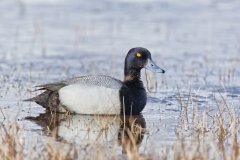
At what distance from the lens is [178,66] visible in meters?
12.2

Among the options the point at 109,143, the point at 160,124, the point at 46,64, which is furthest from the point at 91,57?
the point at 109,143

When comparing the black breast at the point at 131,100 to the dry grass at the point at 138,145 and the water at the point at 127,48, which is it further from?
the dry grass at the point at 138,145

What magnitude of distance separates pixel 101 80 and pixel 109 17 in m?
8.81

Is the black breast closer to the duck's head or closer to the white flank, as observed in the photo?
the white flank

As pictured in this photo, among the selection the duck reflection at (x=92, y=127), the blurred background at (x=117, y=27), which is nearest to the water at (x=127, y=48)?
Result: the blurred background at (x=117, y=27)

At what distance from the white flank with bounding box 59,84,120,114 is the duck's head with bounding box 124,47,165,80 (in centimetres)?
65

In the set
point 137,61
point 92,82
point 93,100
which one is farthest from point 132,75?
point 93,100

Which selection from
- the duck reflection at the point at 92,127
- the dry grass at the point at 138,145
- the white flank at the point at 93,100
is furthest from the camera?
the white flank at the point at 93,100

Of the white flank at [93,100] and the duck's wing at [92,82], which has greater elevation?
the duck's wing at [92,82]

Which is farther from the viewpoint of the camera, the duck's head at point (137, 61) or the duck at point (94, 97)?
the duck's head at point (137, 61)

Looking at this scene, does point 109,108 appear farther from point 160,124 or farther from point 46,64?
point 46,64

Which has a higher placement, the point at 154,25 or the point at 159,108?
the point at 154,25

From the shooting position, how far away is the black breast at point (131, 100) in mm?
8598

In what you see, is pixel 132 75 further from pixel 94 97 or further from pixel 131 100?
pixel 94 97
